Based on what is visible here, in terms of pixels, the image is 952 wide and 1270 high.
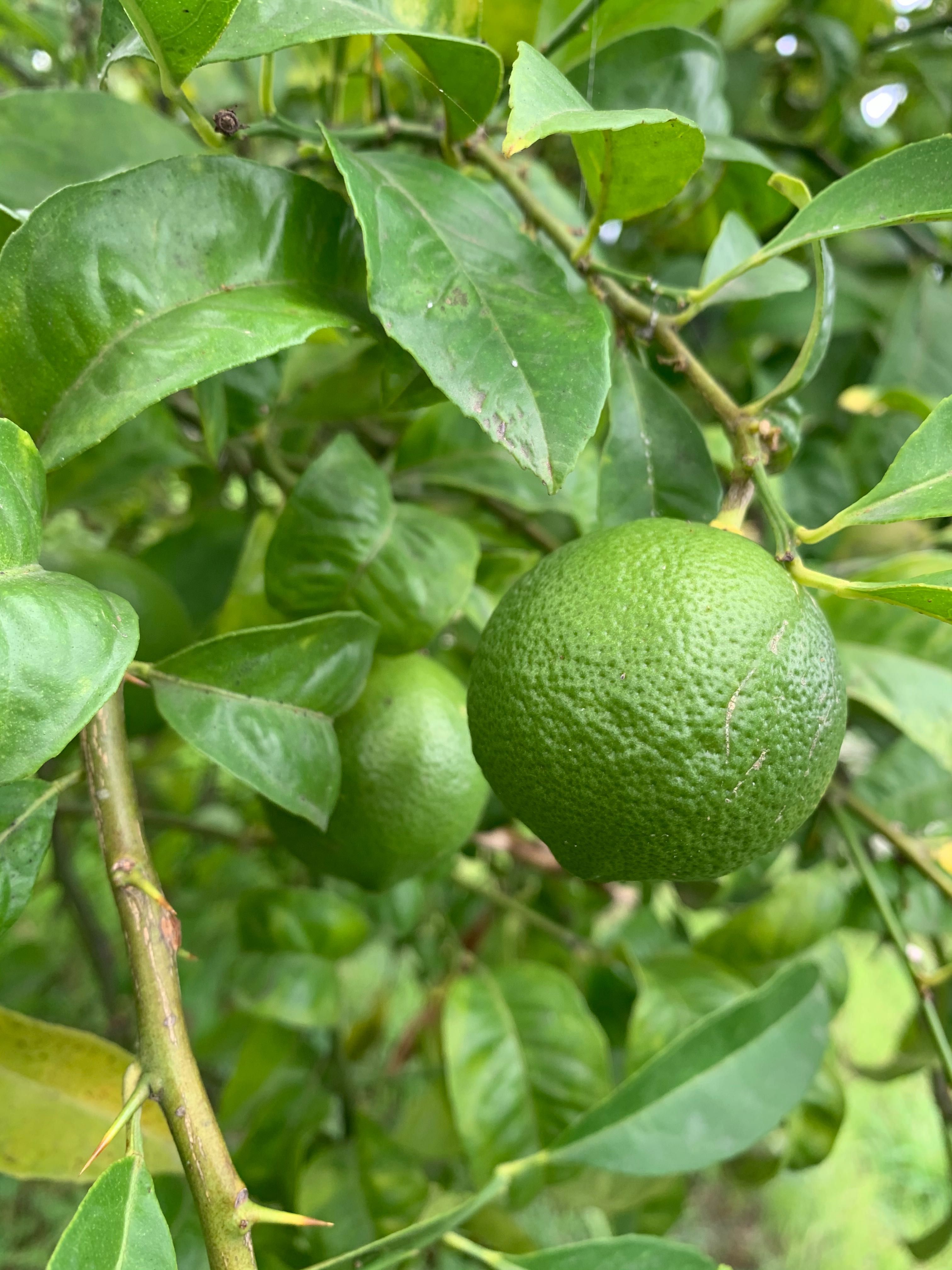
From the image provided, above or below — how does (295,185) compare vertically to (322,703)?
above

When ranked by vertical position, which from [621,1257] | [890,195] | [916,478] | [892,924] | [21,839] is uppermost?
[890,195]

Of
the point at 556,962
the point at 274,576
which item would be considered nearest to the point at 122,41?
the point at 274,576

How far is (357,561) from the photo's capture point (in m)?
0.60

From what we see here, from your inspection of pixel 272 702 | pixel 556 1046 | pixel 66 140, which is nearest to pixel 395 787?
pixel 272 702

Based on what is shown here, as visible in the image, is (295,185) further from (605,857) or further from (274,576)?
(605,857)

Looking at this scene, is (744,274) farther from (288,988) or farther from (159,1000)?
(288,988)

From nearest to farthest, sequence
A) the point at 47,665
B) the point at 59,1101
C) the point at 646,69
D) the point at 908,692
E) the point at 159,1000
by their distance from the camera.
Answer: the point at 47,665
the point at 159,1000
the point at 59,1101
the point at 646,69
the point at 908,692

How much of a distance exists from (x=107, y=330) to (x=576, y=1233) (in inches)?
80.5

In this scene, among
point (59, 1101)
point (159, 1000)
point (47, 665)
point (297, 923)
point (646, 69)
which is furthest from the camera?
point (297, 923)

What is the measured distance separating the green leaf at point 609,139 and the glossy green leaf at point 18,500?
230mm

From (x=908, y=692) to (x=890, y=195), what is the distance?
0.45 meters

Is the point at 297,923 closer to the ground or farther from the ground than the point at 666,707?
closer to the ground

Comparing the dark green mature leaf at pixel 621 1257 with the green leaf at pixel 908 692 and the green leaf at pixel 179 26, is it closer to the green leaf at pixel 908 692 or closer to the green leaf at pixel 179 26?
the green leaf at pixel 908 692

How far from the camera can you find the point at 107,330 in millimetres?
447
